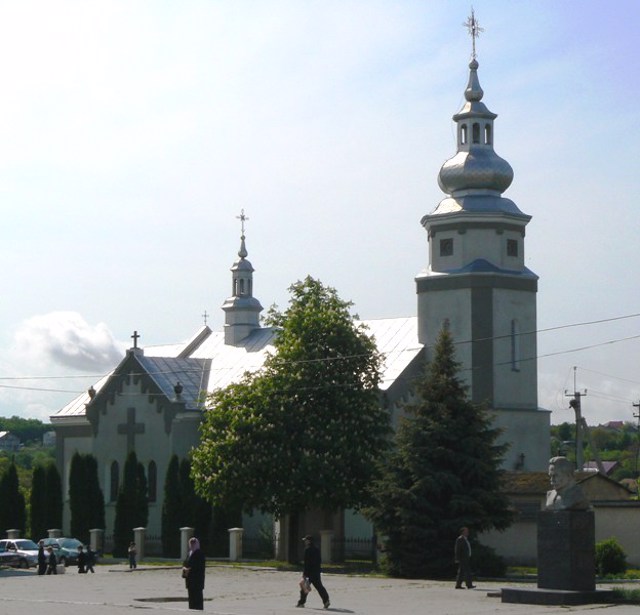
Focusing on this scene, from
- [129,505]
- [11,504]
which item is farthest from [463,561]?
[11,504]

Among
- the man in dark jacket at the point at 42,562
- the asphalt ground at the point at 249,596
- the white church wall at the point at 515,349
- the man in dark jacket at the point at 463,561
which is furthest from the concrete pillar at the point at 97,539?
the man in dark jacket at the point at 463,561

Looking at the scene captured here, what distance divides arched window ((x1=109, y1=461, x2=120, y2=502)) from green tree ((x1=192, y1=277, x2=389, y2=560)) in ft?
45.9

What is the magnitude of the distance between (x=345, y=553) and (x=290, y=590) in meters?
16.4

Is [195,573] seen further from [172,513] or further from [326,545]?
[172,513]

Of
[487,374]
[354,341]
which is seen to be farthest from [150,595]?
[487,374]

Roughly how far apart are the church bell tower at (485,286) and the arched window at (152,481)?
42.7 feet

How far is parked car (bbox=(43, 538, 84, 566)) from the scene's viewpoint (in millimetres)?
47975

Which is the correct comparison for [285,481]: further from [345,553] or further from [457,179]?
[457,179]

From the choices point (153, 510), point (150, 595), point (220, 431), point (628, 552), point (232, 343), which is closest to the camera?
point (150, 595)

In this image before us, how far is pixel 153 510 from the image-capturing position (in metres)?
56.6

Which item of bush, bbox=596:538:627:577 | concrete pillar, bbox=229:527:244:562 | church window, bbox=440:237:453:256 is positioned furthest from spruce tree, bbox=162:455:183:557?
bush, bbox=596:538:627:577

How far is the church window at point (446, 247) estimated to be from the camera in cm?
5166

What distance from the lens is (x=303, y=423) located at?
4388 centimetres

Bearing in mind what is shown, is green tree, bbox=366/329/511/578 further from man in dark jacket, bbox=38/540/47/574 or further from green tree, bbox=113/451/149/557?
green tree, bbox=113/451/149/557
